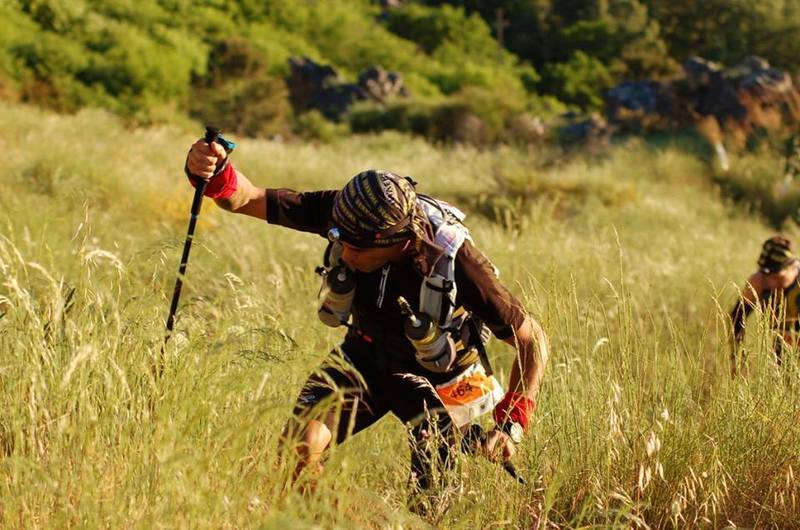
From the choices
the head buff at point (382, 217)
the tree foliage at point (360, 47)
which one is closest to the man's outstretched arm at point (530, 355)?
the head buff at point (382, 217)

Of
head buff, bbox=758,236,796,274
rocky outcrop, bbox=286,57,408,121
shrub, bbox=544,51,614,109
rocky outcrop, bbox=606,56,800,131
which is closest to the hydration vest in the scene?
head buff, bbox=758,236,796,274

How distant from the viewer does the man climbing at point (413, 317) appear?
336 centimetres

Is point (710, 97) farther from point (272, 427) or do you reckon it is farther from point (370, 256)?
point (272, 427)

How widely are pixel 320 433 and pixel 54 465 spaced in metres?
1.02

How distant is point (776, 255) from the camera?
6.25 metres

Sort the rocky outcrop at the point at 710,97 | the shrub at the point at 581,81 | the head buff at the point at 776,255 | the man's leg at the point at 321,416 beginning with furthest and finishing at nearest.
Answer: the shrub at the point at 581,81 < the rocky outcrop at the point at 710,97 < the head buff at the point at 776,255 < the man's leg at the point at 321,416

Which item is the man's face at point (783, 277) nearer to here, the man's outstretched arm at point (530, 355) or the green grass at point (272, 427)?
the green grass at point (272, 427)

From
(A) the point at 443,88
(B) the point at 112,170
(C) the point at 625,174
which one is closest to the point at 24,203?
(B) the point at 112,170

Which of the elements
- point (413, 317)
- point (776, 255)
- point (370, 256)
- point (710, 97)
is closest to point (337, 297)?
point (370, 256)

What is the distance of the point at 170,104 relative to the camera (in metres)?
32.1

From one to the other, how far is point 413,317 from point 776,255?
11.9 feet

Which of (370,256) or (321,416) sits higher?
(370,256)

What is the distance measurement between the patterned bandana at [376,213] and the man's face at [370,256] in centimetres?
3

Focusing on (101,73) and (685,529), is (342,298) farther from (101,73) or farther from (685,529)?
(101,73)
